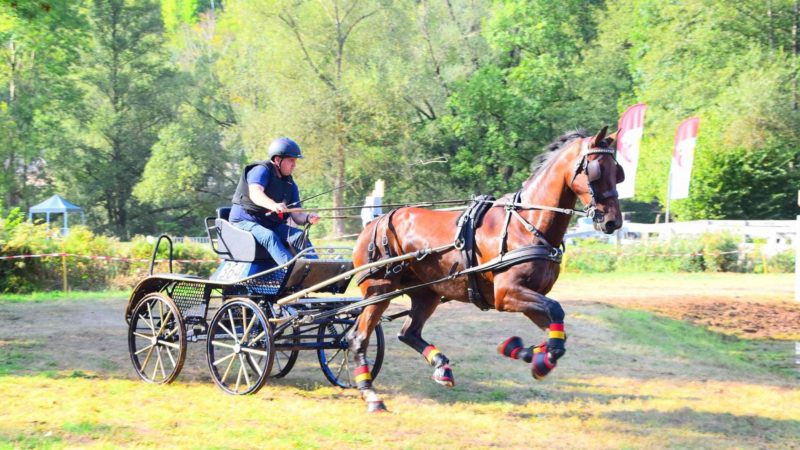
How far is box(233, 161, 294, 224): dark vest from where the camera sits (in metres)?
8.41

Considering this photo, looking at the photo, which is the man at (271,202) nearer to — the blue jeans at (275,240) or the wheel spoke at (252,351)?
the blue jeans at (275,240)

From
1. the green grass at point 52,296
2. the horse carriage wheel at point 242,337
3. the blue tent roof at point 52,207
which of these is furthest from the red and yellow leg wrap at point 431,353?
the blue tent roof at point 52,207

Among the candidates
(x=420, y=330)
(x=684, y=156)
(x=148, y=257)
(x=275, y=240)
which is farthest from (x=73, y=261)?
(x=684, y=156)

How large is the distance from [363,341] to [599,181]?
2.65m

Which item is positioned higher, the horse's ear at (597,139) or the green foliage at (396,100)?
the green foliage at (396,100)

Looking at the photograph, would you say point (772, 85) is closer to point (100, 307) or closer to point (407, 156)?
point (407, 156)

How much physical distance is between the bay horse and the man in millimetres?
753

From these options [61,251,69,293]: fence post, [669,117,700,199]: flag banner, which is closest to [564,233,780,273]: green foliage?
[669,117,700,199]: flag banner

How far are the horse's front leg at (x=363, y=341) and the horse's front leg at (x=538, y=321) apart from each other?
1.28 meters

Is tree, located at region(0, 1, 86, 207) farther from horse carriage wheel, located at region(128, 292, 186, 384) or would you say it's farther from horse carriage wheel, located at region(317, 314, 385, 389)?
horse carriage wheel, located at region(317, 314, 385, 389)

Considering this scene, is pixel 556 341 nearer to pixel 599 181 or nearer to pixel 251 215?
pixel 599 181

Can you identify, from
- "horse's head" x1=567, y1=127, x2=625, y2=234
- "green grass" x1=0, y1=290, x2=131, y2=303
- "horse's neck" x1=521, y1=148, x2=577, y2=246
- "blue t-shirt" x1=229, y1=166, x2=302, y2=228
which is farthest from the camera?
"green grass" x1=0, y1=290, x2=131, y2=303

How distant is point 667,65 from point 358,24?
1409 cm

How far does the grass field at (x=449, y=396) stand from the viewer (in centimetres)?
661
